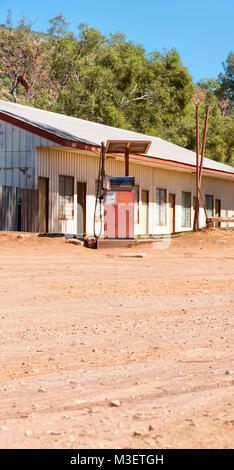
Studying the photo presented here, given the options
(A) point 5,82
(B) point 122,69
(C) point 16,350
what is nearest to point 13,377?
(C) point 16,350

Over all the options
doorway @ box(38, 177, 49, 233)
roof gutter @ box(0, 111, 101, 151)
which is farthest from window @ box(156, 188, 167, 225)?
doorway @ box(38, 177, 49, 233)

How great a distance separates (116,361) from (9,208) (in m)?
18.1

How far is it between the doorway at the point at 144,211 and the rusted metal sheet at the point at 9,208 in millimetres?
8397

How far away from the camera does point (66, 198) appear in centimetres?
2586

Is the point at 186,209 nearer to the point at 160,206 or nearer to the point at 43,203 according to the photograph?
the point at 160,206

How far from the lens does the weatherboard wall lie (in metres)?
25.0

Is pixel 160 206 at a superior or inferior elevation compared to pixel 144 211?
superior

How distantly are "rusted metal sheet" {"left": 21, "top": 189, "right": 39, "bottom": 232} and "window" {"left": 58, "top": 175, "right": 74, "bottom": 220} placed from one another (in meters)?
1.84

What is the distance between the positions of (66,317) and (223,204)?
3204 cm

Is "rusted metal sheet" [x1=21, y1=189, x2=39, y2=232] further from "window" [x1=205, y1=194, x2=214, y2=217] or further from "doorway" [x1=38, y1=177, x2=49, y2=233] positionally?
"window" [x1=205, y1=194, x2=214, y2=217]

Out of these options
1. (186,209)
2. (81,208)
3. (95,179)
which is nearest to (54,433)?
(81,208)

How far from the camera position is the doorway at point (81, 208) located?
2662 cm

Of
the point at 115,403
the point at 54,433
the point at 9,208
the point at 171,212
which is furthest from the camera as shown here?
the point at 171,212
